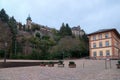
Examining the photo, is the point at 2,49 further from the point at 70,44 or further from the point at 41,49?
the point at 70,44

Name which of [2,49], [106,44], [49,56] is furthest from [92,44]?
[2,49]

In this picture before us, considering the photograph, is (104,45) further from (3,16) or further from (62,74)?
(62,74)

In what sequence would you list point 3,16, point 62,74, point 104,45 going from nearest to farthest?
point 62,74 → point 104,45 → point 3,16

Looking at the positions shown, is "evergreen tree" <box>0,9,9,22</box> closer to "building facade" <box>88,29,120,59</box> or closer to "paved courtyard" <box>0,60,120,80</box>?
"building facade" <box>88,29,120,59</box>

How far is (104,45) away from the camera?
56344 millimetres

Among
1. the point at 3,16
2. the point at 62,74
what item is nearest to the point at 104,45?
the point at 3,16

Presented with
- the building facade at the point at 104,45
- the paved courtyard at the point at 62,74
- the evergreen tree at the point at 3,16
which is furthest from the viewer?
the evergreen tree at the point at 3,16

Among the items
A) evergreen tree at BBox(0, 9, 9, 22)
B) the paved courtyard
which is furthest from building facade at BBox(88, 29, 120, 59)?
the paved courtyard

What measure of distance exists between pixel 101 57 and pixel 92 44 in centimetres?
636

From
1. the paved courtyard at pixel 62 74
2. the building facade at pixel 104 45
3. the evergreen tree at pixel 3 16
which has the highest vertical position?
the evergreen tree at pixel 3 16

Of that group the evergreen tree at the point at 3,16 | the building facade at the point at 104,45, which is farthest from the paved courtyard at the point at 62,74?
the evergreen tree at the point at 3,16

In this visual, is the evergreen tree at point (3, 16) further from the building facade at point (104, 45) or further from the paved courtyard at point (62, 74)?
the paved courtyard at point (62, 74)

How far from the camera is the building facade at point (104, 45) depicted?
54188mm

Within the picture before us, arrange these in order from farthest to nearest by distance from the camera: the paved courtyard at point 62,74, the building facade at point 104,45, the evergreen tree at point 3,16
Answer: the evergreen tree at point 3,16 < the building facade at point 104,45 < the paved courtyard at point 62,74
